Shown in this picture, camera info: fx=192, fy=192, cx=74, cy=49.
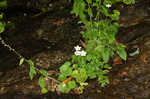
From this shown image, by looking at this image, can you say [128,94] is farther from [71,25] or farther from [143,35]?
[71,25]

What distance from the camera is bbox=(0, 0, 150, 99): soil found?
208cm

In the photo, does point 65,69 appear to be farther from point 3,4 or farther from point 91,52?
point 3,4

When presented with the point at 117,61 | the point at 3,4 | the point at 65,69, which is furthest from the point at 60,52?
the point at 3,4

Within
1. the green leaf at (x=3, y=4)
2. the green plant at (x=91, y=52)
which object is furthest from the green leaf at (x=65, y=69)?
the green leaf at (x=3, y=4)

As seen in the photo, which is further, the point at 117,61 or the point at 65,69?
the point at 117,61

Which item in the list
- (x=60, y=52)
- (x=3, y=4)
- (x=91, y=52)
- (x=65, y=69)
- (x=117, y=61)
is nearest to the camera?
(x=65, y=69)

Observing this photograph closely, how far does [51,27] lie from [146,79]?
198 cm

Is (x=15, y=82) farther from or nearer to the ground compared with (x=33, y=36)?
nearer to the ground

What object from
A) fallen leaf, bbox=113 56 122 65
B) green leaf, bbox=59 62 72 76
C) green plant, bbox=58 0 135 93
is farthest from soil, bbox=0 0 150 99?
green leaf, bbox=59 62 72 76

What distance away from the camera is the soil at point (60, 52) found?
208cm

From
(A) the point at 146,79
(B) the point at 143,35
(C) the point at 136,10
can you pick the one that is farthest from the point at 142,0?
(A) the point at 146,79

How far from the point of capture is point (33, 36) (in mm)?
3295

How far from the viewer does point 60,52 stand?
274 cm

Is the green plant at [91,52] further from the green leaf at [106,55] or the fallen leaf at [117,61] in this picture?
the fallen leaf at [117,61]
